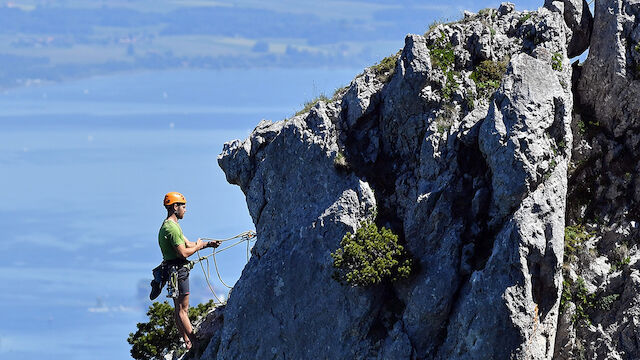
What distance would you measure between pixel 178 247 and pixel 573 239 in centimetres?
1003

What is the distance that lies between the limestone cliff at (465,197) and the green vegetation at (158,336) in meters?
2.43

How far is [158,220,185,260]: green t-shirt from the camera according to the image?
2516 cm

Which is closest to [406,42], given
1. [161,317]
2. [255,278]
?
[255,278]

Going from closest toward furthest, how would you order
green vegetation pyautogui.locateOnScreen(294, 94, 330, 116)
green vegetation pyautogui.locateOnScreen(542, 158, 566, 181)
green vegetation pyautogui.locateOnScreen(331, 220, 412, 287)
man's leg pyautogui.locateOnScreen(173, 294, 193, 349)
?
green vegetation pyautogui.locateOnScreen(542, 158, 566, 181) → green vegetation pyautogui.locateOnScreen(331, 220, 412, 287) → man's leg pyautogui.locateOnScreen(173, 294, 193, 349) → green vegetation pyautogui.locateOnScreen(294, 94, 330, 116)

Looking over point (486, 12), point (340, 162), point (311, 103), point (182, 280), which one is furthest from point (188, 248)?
point (486, 12)

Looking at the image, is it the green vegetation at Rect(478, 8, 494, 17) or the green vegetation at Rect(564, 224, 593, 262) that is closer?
the green vegetation at Rect(564, 224, 593, 262)

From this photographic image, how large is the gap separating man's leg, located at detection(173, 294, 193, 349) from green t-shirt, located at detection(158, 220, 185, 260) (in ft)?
4.47

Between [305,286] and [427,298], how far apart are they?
344 centimetres

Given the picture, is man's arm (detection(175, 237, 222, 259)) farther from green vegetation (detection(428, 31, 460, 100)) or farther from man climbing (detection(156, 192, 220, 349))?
green vegetation (detection(428, 31, 460, 100))

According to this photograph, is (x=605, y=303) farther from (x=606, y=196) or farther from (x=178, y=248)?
(x=178, y=248)

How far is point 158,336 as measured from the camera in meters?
28.7

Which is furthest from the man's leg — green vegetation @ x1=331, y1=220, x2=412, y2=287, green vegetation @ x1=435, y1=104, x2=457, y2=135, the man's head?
green vegetation @ x1=435, y1=104, x2=457, y2=135

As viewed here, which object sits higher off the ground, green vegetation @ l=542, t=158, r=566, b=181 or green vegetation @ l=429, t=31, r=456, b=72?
green vegetation @ l=429, t=31, r=456, b=72

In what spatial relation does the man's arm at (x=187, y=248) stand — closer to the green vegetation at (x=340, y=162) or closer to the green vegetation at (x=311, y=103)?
the green vegetation at (x=340, y=162)
